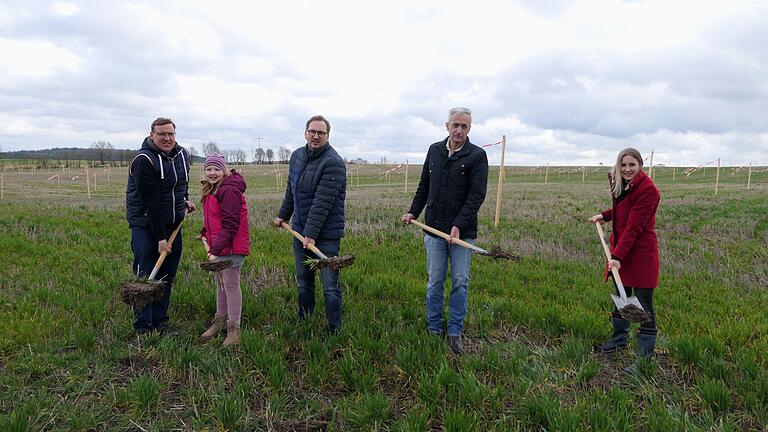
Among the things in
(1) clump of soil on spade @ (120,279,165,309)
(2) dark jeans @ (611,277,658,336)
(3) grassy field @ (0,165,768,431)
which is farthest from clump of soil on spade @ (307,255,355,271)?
(2) dark jeans @ (611,277,658,336)

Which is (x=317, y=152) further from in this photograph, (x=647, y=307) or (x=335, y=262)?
(x=647, y=307)

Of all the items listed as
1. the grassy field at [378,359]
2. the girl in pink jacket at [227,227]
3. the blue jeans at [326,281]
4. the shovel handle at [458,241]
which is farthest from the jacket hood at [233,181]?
the shovel handle at [458,241]

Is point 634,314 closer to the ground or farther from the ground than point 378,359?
farther from the ground

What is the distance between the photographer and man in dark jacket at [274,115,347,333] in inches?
170

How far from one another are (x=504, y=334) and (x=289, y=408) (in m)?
2.33

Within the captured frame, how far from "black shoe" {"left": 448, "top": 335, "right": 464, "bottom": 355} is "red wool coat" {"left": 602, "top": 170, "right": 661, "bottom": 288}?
1586 mm

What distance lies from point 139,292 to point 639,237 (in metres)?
4.43

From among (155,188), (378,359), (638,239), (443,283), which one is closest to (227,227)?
(155,188)

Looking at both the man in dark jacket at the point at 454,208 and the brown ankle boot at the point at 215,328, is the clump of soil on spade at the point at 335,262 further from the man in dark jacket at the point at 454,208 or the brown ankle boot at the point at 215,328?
the brown ankle boot at the point at 215,328

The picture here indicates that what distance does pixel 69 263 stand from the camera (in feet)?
22.7

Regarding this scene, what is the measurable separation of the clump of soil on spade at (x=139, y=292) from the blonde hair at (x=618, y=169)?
428cm

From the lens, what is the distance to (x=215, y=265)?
13.7ft

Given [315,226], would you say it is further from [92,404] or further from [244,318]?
[92,404]

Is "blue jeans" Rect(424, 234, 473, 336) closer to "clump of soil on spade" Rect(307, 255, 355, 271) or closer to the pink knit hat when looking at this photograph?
"clump of soil on spade" Rect(307, 255, 355, 271)
